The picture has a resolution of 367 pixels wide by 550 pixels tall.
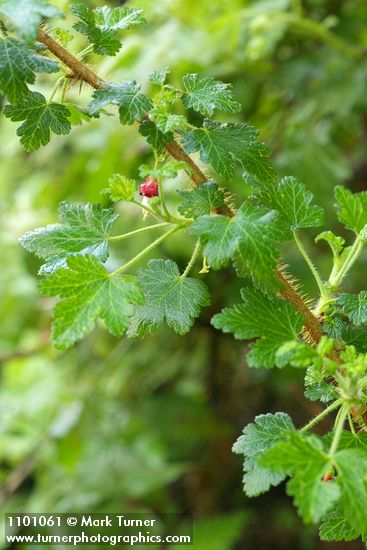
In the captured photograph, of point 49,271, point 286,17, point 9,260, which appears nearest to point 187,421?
point 9,260

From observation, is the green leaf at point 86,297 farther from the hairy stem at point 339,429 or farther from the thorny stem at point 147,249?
the hairy stem at point 339,429

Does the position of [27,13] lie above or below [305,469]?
above

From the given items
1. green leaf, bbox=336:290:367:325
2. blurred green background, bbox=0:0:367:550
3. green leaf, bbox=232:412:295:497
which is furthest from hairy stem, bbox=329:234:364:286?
blurred green background, bbox=0:0:367:550

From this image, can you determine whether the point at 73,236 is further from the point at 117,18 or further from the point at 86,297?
the point at 117,18

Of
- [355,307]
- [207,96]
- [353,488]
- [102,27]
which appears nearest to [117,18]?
[102,27]

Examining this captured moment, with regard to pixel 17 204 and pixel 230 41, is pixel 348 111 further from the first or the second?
pixel 17 204
